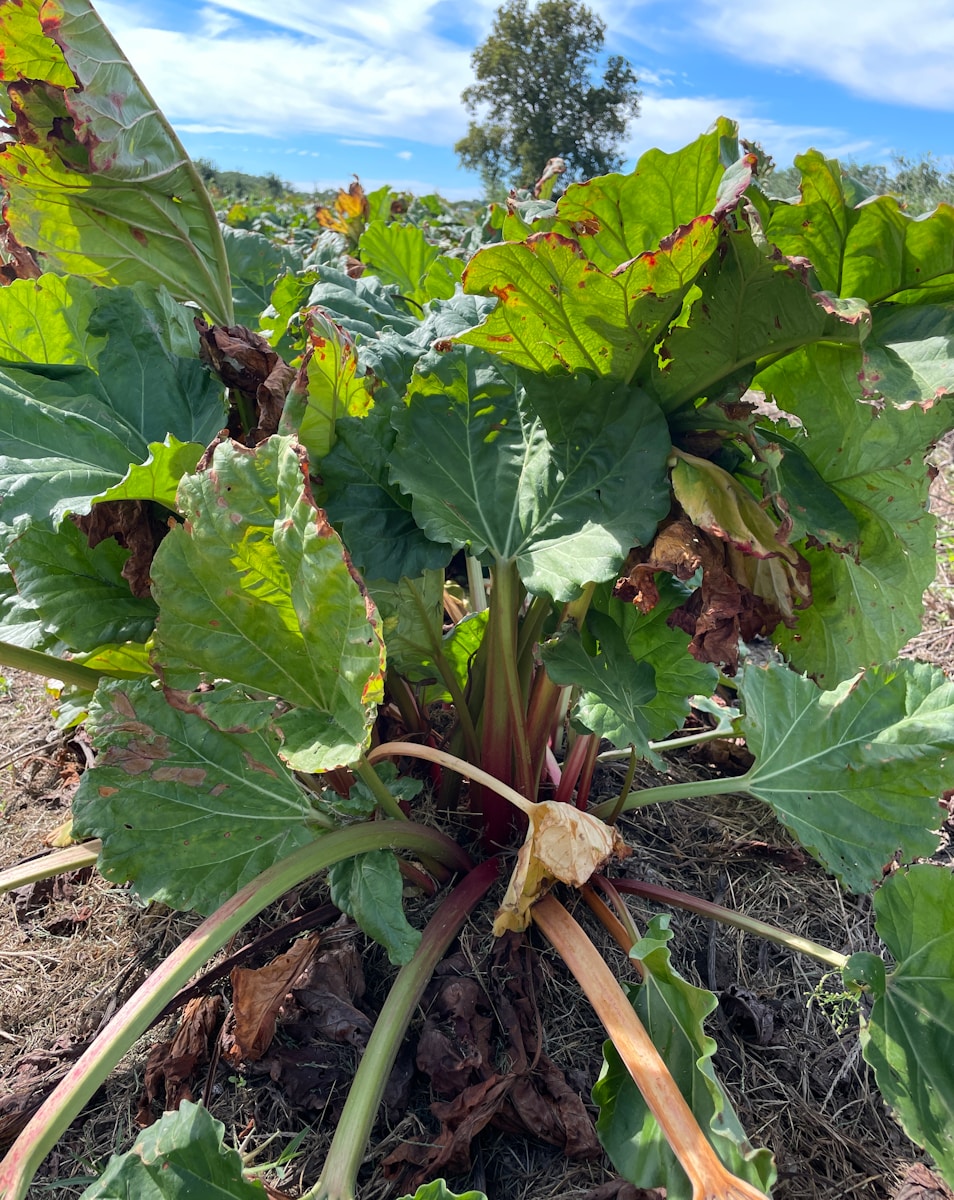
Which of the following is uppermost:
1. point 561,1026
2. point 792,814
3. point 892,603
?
point 892,603

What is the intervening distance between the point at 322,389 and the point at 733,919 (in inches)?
41.1

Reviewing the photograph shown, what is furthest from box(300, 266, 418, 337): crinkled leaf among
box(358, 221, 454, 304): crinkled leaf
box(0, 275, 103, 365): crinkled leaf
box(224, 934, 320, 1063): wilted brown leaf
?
box(224, 934, 320, 1063): wilted brown leaf

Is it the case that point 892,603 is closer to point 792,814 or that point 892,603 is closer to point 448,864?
point 792,814

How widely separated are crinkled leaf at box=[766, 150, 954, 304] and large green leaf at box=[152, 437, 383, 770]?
711mm

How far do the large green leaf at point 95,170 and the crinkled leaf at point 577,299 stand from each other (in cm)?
66

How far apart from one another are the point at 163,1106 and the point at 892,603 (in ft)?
4.36

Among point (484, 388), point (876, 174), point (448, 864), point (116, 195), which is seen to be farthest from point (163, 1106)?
point (876, 174)

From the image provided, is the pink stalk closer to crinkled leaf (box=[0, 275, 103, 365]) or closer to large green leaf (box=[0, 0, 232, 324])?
crinkled leaf (box=[0, 275, 103, 365])

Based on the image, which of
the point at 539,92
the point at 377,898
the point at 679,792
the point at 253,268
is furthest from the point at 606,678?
the point at 539,92

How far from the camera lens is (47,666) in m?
1.35

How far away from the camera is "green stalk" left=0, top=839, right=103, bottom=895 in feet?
4.53

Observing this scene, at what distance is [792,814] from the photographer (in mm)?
1341

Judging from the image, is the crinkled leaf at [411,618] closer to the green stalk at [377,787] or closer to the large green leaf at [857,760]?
the green stalk at [377,787]

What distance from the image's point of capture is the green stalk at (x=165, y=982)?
2.88ft
